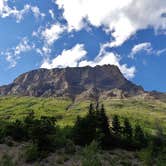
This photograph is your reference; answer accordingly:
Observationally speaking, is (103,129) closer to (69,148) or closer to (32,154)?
(69,148)

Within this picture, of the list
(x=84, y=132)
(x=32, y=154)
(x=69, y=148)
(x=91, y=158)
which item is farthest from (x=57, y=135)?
(x=91, y=158)

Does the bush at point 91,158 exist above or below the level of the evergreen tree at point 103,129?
below

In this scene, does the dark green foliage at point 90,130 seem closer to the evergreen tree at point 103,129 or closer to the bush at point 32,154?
the evergreen tree at point 103,129

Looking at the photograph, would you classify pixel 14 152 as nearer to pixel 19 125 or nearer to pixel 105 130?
pixel 19 125

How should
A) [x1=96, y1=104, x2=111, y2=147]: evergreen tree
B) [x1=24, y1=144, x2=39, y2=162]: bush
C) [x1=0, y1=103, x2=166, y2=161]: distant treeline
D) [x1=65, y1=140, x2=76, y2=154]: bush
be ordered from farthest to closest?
[x1=96, y1=104, x2=111, y2=147]: evergreen tree → [x1=65, y1=140, x2=76, y2=154]: bush → [x1=0, y1=103, x2=166, y2=161]: distant treeline → [x1=24, y1=144, x2=39, y2=162]: bush

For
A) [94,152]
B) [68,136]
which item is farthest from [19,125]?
[94,152]

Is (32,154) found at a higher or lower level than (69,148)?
lower

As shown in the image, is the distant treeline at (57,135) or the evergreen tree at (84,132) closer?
the distant treeline at (57,135)

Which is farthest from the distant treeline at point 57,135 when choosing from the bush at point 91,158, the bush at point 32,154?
the bush at point 91,158

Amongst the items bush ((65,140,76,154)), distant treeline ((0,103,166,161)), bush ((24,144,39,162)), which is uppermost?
distant treeline ((0,103,166,161))

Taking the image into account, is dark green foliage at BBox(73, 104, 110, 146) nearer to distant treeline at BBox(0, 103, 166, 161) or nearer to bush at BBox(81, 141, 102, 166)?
distant treeline at BBox(0, 103, 166, 161)

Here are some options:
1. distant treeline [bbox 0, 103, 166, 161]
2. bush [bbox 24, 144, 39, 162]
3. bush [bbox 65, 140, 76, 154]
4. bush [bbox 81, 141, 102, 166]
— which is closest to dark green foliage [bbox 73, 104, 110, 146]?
distant treeline [bbox 0, 103, 166, 161]

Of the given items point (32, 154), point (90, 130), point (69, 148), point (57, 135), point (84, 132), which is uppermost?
point (90, 130)

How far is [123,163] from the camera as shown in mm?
58125
